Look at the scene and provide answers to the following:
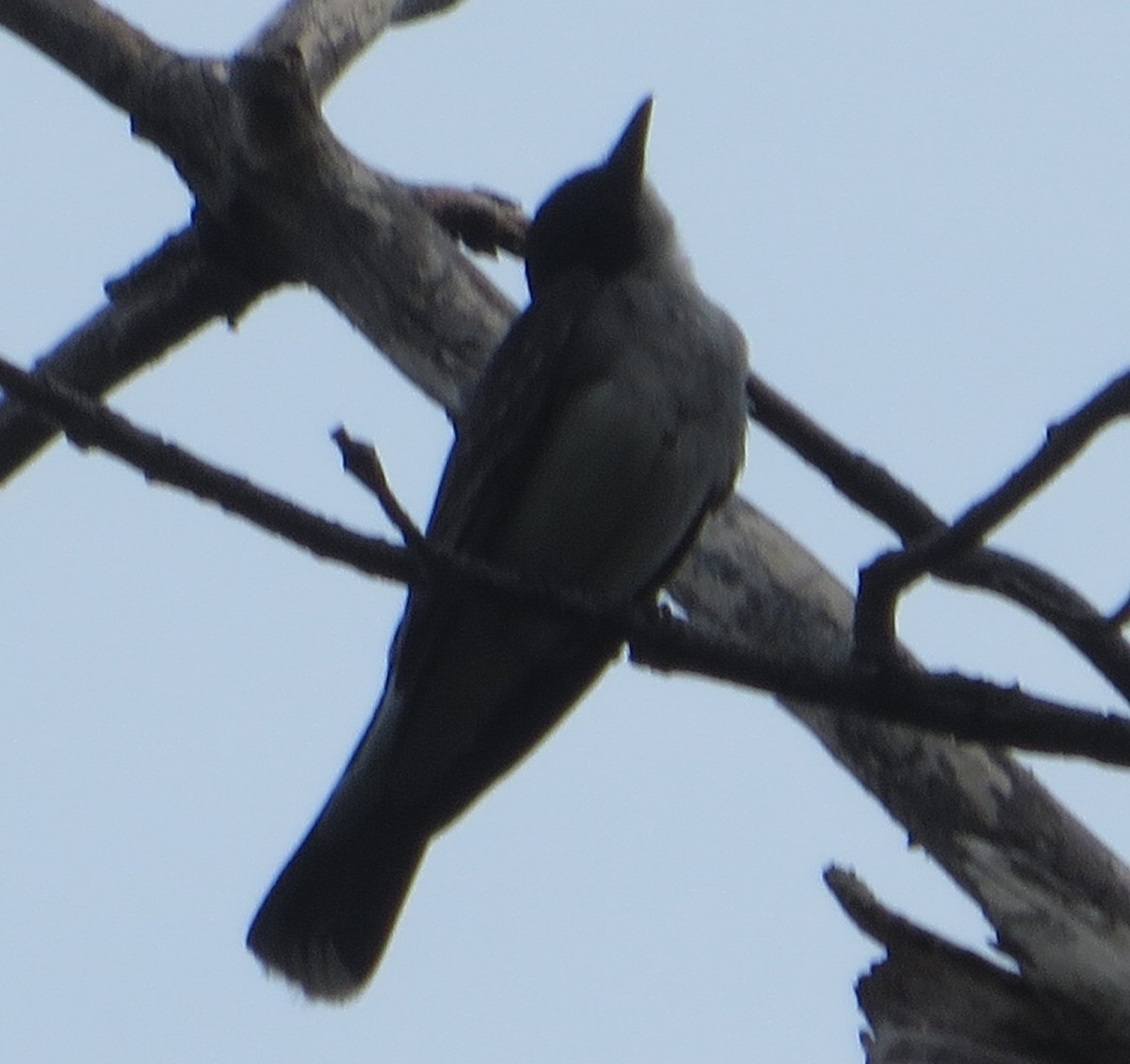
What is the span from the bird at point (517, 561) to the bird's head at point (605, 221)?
483mm

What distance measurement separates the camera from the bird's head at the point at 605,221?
5105 millimetres

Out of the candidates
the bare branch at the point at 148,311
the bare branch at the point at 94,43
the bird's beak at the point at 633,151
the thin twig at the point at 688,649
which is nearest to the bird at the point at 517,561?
the bird's beak at the point at 633,151

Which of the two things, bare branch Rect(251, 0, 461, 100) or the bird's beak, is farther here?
bare branch Rect(251, 0, 461, 100)

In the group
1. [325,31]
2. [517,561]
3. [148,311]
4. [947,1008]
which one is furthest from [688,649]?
[325,31]

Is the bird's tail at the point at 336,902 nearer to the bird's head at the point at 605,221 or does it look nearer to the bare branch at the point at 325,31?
the bird's head at the point at 605,221

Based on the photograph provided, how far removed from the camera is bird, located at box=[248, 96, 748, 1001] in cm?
438

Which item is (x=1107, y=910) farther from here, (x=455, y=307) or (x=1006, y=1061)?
(x=455, y=307)

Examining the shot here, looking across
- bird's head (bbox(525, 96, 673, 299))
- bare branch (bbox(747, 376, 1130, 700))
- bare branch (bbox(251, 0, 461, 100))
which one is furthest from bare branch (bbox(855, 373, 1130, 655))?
bare branch (bbox(251, 0, 461, 100))

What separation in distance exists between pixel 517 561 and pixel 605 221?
113 cm

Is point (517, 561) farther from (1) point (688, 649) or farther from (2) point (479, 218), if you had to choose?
(2) point (479, 218)

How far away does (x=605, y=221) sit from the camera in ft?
16.9

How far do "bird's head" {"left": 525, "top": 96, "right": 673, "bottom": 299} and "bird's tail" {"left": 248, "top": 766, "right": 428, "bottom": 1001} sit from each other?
149cm

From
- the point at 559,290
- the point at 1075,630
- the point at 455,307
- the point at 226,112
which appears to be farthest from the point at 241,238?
the point at 1075,630

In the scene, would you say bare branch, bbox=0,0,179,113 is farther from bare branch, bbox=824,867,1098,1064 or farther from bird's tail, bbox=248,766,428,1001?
bare branch, bbox=824,867,1098,1064
